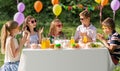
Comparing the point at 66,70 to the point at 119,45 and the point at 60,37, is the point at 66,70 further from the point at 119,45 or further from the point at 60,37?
the point at 60,37

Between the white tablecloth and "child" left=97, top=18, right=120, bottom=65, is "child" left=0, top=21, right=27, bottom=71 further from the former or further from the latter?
"child" left=97, top=18, right=120, bottom=65

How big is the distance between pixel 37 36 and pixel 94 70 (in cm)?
185

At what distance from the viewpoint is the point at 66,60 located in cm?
441

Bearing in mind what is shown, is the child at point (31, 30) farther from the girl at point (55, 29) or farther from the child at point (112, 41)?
the child at point (112, 41)

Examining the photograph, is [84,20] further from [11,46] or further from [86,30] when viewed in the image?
[11,46]

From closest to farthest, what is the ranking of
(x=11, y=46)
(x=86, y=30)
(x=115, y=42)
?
(x=11, y=46) < (x=115, y=42) < (x=86, y=30)

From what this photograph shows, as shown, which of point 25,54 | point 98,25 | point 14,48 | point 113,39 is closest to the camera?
point 25,54

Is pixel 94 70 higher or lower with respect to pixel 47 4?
lower

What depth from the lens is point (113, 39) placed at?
16.8 feet

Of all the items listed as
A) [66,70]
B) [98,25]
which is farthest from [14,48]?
[98,25]

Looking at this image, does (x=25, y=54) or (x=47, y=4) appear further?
(x=47, y=4)

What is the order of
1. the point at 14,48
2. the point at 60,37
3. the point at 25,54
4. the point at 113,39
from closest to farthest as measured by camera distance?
the point at 25,54, the point at 14,48, the point at 113,39, the point at 60,37

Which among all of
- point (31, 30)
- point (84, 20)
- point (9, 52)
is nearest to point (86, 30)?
point (84, 20)

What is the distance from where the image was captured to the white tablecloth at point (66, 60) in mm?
4359
